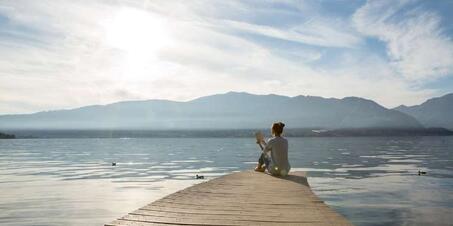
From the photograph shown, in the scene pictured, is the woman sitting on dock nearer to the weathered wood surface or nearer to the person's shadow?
the person's shadow

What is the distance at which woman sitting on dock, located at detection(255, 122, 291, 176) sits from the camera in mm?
18411

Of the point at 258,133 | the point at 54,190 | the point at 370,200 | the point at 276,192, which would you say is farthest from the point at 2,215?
the point at 370,200

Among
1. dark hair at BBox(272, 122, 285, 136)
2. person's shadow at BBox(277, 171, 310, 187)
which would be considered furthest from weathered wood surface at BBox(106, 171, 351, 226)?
dark hair at BBox(272, 122, 285, 136)

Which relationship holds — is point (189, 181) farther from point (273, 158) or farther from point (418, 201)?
point (273, 158)

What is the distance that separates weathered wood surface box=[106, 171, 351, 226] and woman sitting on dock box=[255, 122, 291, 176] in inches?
67.6

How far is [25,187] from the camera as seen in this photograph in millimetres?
36219

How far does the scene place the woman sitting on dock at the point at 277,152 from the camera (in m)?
18.4

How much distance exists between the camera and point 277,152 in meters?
18.8

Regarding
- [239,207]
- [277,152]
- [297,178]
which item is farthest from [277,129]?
[239,207]

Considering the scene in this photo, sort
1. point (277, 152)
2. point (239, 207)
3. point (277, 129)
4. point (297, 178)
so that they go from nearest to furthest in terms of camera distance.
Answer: point (239, 207), point (277, 129), point (277, 152), point (297, 178)

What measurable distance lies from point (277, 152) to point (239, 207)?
6752 millimetres

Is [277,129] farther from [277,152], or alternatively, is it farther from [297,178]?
[297,178]

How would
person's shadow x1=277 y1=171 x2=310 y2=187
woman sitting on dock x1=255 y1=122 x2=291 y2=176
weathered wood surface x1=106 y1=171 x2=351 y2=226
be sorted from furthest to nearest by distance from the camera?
woman sitting on dock x1=255 y1=122 x2=291 y2=176, person's shadow x1=277 y1=171 x2=310 y2=187, weathered wood surface x1=106 y1=171 x2=351 y2=226

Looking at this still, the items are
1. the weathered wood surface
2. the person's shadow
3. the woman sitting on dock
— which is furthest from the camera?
the woman sitting on dock
